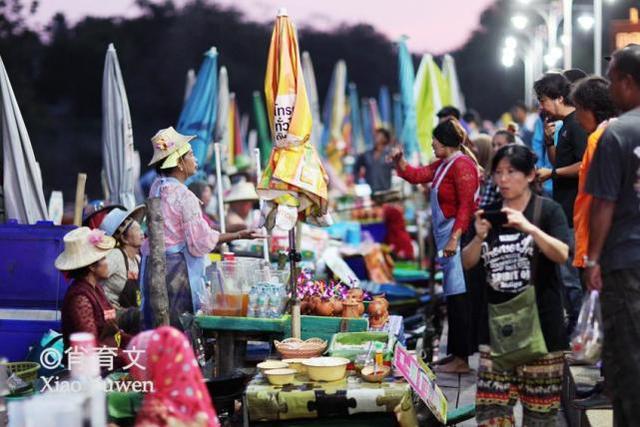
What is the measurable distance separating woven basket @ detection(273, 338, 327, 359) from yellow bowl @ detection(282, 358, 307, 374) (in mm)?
137

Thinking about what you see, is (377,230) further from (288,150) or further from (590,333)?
(590,333)

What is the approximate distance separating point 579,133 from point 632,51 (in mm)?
2519

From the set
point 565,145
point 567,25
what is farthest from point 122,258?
point 567,25

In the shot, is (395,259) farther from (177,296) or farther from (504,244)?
(504,244)

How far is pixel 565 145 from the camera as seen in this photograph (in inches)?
293

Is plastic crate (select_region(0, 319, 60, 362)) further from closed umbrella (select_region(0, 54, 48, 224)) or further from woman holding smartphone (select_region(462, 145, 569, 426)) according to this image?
woman holding smartphone (select_region(462, 145, 569, 426))

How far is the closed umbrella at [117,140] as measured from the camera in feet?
33.4

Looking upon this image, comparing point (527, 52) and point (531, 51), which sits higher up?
point (527, 52)

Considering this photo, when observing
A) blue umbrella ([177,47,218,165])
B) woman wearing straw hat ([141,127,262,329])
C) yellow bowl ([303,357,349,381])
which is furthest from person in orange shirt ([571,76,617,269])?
blue umbrella ([177,47,218,165])

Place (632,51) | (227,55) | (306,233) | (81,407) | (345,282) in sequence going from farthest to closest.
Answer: (227,55)
(306,233)
(345,282)
(632,51)
(81,407)

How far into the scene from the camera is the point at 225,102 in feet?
50.2

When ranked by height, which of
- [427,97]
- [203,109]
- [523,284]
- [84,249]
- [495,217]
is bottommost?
[523,284]

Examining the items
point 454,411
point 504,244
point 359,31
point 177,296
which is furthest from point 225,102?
point 359,31

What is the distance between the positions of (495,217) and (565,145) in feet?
8.39
